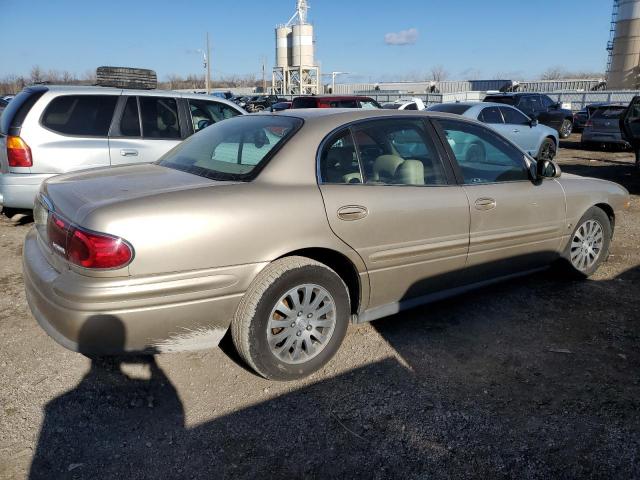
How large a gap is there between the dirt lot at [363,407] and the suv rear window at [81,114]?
2.49m

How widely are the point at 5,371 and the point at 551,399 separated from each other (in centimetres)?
321

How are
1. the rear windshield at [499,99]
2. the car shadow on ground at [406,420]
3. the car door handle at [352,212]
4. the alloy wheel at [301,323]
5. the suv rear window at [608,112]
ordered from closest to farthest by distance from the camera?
the car shadow on ground at [406,420] < the alloy wheel at [301,323] < the car door handle at [352,212] < the suv rear window at [608,112] < the rear windshield at [499,99]

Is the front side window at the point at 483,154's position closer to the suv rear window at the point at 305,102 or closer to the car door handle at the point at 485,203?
the car door handle at the point at 485,203

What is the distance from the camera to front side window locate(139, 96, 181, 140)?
6.36 m

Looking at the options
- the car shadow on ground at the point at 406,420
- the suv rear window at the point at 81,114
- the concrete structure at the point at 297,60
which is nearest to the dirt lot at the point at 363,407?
the car shadow on ground at the point at 406,420

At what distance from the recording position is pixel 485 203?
149 inches

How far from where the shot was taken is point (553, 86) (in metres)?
50.0

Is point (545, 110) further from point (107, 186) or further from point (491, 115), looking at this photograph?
point (107, 186)

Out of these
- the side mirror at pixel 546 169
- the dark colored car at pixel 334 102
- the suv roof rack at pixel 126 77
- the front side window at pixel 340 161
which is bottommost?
the side mirror at pixel 546 169

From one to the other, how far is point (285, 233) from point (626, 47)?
2259 inches

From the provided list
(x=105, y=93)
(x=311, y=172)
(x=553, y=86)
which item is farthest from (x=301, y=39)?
(x=311, y=172)

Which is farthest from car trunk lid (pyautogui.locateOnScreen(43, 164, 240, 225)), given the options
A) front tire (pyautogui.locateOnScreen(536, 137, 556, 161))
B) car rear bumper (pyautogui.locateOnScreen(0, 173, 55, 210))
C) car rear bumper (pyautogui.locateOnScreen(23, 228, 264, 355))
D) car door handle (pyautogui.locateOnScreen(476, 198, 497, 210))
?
front tire (pyautogui.locateOnScreen(536, 137, 556, 161))

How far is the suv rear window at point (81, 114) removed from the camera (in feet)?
18.8

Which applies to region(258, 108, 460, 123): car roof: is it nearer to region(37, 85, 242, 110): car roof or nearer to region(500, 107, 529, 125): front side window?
region(37, 85, 242, 110): car roof
